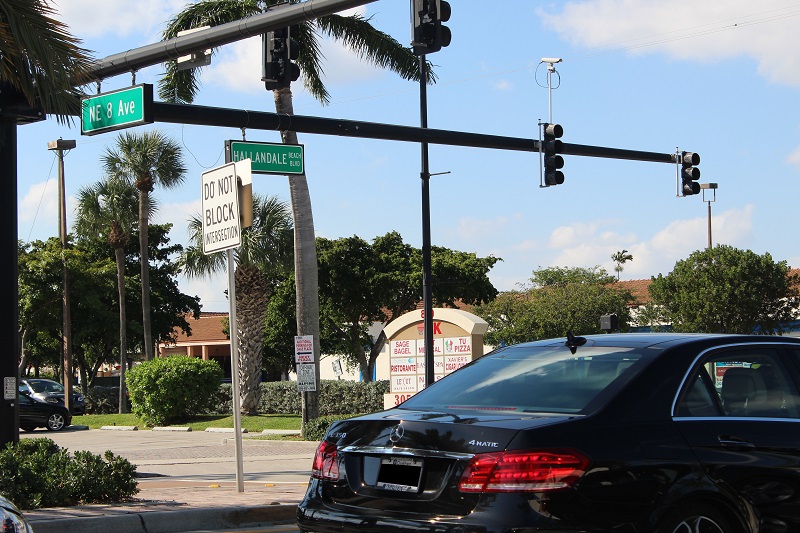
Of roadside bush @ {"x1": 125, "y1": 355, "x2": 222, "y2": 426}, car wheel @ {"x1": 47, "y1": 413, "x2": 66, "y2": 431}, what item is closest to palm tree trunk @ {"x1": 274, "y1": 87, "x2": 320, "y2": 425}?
roadside bush @ {"x1": 125, "y1": 355, "x2": 222, "y2": 426}

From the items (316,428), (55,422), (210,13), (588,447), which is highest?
(210,13)

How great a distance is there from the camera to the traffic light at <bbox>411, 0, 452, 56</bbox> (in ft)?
39.9

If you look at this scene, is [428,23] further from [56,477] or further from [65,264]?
[65,264]

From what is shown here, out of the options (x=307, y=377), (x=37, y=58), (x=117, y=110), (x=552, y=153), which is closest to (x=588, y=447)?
(x=37, y=58)

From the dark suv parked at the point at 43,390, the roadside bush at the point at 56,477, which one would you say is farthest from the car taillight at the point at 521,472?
the dark suv parked at the point at 43,390

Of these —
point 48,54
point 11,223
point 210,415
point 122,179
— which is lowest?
point 210,415

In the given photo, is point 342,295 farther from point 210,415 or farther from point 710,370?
point 710,370

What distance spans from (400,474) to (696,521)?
4.94 ft

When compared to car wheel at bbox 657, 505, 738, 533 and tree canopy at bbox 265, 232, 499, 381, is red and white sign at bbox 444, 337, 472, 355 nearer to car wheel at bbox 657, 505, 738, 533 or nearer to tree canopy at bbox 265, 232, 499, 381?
car wheel at bbox 657, 505, 738, 533

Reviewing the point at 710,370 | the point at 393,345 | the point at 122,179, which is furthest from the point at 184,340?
the point at 710,370

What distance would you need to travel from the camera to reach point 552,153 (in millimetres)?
18906

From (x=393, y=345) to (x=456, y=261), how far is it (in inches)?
1082

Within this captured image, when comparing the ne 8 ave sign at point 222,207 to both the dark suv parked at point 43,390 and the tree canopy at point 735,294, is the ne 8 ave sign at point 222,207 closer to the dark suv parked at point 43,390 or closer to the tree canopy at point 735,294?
the dark suv parked at point 43,390

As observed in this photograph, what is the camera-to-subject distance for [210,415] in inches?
1393
